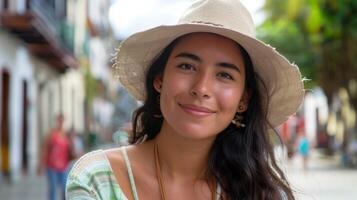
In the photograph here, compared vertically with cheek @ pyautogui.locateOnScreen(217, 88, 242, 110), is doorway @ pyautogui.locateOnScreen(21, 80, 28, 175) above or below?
below

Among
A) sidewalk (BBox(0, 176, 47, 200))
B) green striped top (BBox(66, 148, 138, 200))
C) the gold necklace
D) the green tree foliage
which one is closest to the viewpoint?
green striped top (BBox(66, 148, 138, 200))

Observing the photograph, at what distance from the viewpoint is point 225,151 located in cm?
246

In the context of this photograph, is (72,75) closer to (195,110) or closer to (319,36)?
(319,36)

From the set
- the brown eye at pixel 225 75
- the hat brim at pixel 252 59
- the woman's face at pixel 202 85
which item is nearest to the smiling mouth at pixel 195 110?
the woman's face at pixel 202 85

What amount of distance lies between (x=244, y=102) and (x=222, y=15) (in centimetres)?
36

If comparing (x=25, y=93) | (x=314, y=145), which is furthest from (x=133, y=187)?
(x=314, y=145)

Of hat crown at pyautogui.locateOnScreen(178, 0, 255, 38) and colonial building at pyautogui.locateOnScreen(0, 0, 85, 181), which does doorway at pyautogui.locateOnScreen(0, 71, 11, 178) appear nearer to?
colonial building at pyautogui.locateOnScreen(0, 0, 85, 181)

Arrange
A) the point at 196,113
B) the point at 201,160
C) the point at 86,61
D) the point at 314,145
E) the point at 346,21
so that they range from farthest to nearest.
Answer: the point at 314,145 < the point at 86,61 < the point at 346,21 < the point at 201,160 < the point at 196,113

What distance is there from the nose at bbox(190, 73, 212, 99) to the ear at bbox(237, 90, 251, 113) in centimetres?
25

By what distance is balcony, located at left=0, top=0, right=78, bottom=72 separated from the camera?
19.1 meters

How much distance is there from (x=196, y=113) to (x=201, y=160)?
288 mm

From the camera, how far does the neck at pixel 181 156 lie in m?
2.32

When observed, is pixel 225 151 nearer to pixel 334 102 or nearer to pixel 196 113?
pixel 196 113

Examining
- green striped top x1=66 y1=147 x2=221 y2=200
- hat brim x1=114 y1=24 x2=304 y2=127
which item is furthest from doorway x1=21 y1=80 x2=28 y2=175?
green striped top x1=66 y1=147 x2=221 y2=200
